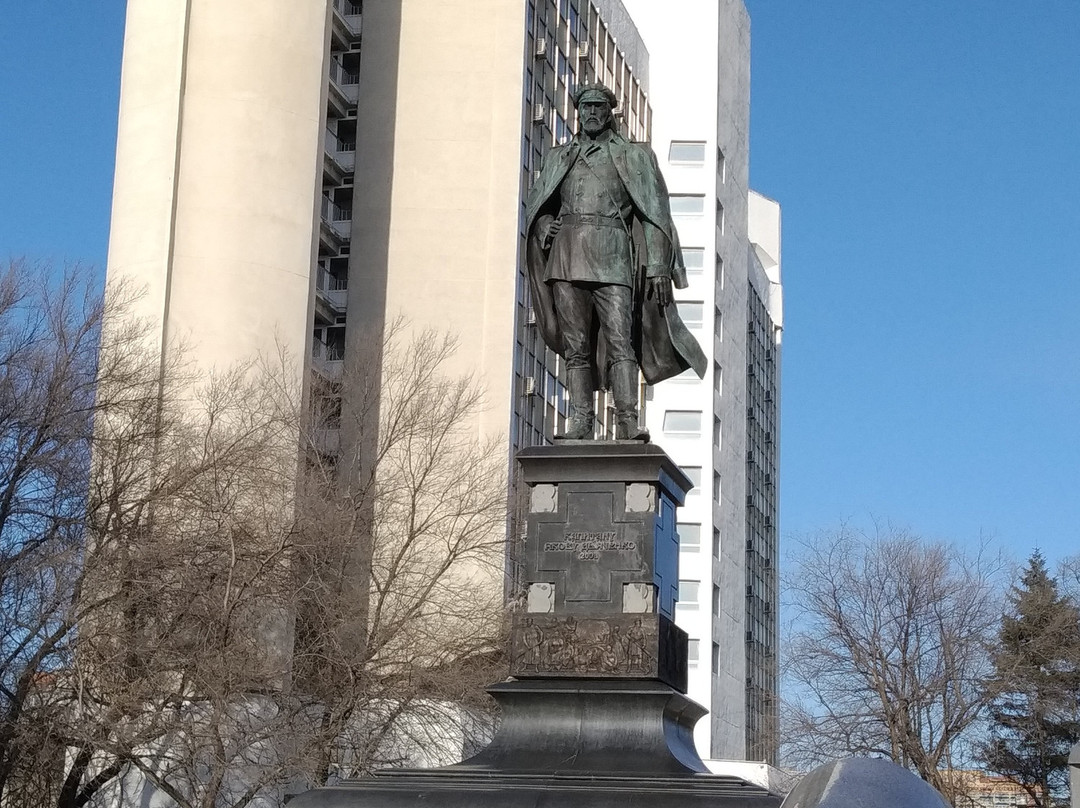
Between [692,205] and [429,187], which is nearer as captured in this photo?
[429,187]

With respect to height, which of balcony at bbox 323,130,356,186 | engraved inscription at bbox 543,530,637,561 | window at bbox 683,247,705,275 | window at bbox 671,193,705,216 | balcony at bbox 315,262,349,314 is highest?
window at bbox 671,193,705,216

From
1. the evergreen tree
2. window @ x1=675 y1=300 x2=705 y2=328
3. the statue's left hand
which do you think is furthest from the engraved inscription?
window @ x1=675 y1=300 x2=705 y2=328

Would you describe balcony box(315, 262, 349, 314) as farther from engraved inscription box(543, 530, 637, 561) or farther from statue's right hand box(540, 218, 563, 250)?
engraved inscription box(543, 530, 637, 561)

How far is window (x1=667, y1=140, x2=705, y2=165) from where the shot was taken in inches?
3046

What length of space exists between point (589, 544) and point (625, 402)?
1262mm

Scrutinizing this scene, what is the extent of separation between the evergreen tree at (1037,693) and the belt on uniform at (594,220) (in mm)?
37185

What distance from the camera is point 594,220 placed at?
13398mm

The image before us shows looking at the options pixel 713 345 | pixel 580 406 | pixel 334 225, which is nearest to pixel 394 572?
pixel 580 406

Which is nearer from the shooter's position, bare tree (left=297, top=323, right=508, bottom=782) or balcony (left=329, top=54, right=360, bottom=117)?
bare tree (left=297, top=323, right=508, bottom=782)

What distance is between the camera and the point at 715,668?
7375cm

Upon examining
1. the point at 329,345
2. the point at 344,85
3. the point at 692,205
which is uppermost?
the point at 692,205

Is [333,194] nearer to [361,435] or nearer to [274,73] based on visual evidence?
[274,73]

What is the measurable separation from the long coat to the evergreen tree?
3655 centimetres

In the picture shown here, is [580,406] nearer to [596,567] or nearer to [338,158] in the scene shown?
[596,567]
